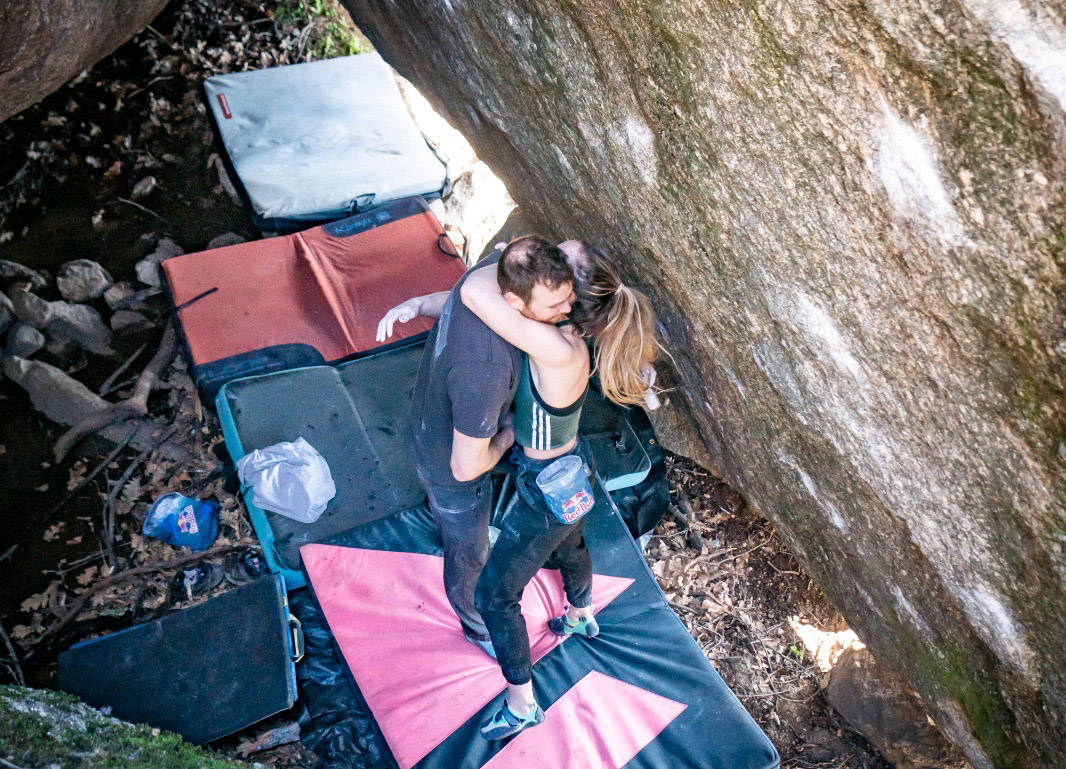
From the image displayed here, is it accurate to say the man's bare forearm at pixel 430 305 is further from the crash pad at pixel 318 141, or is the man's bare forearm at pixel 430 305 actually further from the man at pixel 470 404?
the crash pad at pixel 318 141

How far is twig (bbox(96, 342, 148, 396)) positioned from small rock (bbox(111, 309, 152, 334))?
0.14 m

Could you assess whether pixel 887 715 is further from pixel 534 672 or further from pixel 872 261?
pixel 872 261

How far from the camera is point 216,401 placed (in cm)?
429

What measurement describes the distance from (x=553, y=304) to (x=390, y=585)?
187cm

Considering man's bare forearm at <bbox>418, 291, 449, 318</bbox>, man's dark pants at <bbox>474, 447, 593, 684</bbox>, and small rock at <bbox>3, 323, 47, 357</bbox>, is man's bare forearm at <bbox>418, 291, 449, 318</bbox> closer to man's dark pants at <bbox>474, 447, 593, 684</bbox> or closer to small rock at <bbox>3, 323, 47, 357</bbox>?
man's dark pants at <bbox>474, 447, 593, 684</bbox>

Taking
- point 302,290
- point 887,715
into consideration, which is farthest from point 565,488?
point 302,290

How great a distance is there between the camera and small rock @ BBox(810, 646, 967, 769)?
12.2 feet

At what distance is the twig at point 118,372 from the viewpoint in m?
4.69

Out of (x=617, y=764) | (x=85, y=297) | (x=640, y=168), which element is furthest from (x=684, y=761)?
(x=85, y=297)

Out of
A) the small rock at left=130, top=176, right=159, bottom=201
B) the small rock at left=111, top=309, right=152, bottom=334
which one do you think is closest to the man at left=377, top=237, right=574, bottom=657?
the small rock at left=111, top=309, right=152, bottom=334

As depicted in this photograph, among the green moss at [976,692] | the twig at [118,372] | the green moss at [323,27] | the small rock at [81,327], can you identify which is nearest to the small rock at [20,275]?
the small rock at [81,327]

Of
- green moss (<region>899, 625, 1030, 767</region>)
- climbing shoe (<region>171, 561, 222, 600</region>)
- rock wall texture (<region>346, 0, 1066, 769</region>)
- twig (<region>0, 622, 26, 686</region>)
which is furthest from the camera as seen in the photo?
climbing shoe (<region>171, 561, 222, 600</region>)

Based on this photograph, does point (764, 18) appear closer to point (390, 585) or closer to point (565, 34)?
point (565, 34)

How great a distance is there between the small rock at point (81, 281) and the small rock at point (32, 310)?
0.72 feet
